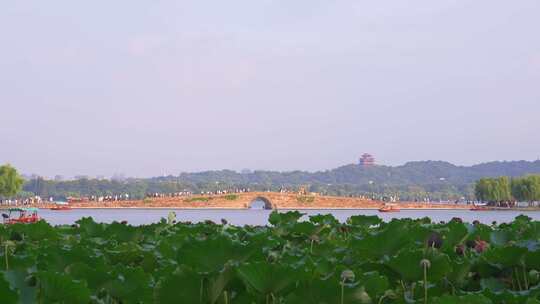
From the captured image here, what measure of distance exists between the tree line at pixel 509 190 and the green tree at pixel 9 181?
2751 inches

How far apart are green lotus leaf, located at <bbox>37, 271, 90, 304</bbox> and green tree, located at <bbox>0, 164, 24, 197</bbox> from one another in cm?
9902

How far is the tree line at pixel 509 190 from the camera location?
10831 cm

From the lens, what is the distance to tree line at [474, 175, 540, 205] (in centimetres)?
10831

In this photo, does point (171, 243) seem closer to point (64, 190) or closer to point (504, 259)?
point (504, 259)

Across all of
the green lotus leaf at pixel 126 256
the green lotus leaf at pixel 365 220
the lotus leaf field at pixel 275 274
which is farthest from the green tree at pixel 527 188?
the green lotus leaf at pixel 126 256

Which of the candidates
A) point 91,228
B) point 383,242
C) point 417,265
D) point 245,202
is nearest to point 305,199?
point 245,202

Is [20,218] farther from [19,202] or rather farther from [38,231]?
[19,202]

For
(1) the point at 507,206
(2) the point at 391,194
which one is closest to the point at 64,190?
(2) the point at 391,194

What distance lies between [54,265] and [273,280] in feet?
4.07

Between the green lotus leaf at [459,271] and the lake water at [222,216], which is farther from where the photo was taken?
the lake water at [222,216]

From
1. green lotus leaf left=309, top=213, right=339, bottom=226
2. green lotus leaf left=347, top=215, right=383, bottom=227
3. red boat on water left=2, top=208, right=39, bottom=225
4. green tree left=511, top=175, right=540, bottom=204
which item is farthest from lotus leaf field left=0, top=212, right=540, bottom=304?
green tree left=511, top=175, right=540, bottom=204

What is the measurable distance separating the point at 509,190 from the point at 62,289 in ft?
384

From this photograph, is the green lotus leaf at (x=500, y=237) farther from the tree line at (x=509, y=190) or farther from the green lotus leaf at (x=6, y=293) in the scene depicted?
the tree line at (x=509, y=190)

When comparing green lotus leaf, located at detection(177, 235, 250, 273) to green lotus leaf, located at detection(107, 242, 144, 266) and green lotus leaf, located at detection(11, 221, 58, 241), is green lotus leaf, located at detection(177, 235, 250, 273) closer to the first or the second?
green lotus leaf, located at detection(107, 242, 144, 266)
